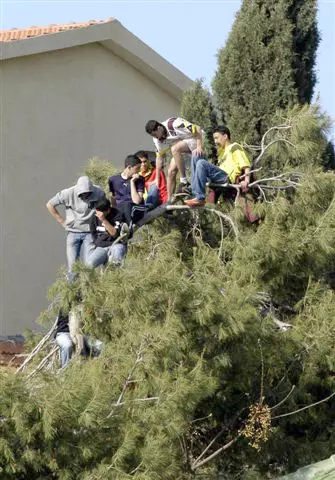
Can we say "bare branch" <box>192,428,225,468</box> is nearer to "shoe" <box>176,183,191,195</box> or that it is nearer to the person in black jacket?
the person in black jacket

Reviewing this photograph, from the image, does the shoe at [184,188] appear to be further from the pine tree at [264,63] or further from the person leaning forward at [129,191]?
the pine tree at [264,63]

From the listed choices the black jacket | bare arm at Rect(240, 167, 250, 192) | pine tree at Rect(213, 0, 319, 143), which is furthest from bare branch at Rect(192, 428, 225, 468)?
pine tree at Rect(213, 0, 319, 143)

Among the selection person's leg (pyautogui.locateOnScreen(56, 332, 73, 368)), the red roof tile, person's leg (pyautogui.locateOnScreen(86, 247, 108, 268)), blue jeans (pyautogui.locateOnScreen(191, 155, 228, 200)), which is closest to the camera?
person's leg (pyautogui.locateOnScreen(56, 332, 73, 368))

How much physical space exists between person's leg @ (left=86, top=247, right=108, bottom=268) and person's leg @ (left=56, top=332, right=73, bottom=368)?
584mm

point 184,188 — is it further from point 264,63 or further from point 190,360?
point 264,63

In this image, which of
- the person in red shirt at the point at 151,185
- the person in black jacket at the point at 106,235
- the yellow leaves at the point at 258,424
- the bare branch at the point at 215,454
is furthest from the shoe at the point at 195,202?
the bare branch at the point at 215,454

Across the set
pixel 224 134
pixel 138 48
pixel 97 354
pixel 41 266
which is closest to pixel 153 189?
pixel 224 134

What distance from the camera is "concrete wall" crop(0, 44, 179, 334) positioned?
14.4m

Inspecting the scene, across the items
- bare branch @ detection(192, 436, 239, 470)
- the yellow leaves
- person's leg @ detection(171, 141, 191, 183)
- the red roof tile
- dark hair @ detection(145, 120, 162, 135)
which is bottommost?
bare branch @ detection(192, 436, 239, 470)

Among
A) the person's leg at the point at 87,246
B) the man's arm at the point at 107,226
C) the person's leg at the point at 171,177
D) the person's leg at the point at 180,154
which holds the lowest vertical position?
the person's leg at the point at 87,246

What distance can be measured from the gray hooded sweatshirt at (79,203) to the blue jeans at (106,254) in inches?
17.6

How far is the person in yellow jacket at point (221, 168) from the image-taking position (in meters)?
9.47

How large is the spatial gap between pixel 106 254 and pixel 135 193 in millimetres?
707

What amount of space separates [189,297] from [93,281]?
0.69m
